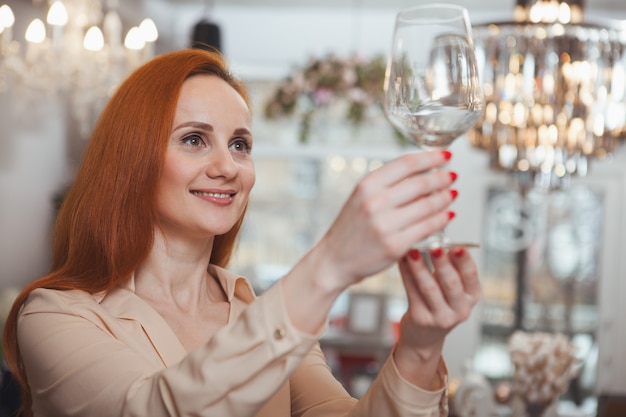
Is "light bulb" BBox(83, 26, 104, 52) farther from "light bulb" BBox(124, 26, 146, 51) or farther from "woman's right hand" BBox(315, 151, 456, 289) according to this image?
"woman's right hand" BBox(315, 151, 456, 289)

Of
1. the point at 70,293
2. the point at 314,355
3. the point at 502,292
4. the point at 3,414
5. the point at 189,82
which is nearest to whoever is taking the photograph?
the point at 70,293

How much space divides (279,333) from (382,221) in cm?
18

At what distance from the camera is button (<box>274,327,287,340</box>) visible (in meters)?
0.94

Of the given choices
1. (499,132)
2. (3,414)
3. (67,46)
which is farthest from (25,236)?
(499,132)

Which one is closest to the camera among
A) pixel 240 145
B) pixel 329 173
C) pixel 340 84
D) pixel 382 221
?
pixel 382 221

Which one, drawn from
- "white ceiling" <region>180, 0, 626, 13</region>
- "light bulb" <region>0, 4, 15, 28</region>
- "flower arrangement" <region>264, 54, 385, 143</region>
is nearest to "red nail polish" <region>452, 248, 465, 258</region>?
"light bulb" <region>0, 4, 15, 28</region>

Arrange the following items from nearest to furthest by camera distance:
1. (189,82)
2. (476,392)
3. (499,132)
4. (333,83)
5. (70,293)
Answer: (70,293), (189,82), (476,392), (499,132), (333,83)

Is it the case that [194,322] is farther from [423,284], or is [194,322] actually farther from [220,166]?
[423,284]

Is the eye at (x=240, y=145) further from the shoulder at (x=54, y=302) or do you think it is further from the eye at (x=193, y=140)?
the shoulder at (x=54, y=302)

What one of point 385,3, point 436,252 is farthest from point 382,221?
point 385,3

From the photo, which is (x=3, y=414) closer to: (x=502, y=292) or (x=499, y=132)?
(x=499, y=132)

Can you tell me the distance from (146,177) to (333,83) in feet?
13.5

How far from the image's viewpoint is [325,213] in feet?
23.6

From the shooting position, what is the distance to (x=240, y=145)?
4.93ft
